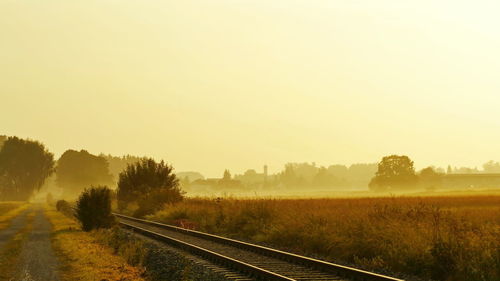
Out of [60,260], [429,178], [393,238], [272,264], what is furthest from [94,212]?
[429,178]

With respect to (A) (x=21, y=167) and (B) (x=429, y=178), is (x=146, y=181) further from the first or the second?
(B) (x=429, y=178)

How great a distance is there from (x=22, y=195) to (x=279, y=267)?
13046 cm

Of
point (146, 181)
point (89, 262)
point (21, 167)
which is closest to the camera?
point (89, 262)

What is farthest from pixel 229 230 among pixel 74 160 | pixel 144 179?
pixel 74 160

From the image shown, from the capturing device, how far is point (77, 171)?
547 ft

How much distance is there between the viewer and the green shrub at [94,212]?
31688 millimetres

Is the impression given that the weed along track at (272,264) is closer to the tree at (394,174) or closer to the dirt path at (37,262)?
the dirt path at (37,262)

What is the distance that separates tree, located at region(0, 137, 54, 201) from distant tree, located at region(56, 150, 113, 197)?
3280cm

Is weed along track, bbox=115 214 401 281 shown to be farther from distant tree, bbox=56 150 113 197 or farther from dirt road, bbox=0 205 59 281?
distant tree, bbox=56 150 113 197

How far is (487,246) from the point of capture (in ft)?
44.9

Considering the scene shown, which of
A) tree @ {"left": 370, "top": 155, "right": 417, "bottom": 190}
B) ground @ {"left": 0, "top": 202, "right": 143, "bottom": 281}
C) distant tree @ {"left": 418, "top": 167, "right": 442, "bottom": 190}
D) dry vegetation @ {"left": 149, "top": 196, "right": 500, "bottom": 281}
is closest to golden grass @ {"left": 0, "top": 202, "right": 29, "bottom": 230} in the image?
ground @ {"left": 0, "top": 202, "right": 143, "bottom": 281}

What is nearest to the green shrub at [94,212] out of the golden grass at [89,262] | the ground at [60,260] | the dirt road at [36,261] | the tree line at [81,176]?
the tree line at [81,176]

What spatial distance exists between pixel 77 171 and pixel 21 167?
3903 centimetres

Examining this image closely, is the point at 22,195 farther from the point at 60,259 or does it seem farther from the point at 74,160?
the point at 60,259
